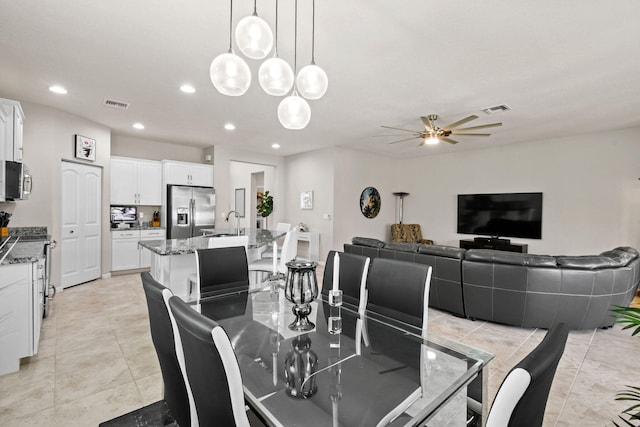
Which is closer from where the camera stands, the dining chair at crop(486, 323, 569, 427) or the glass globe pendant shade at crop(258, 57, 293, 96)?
the dining chair at crop(486, 323, 569, 427)

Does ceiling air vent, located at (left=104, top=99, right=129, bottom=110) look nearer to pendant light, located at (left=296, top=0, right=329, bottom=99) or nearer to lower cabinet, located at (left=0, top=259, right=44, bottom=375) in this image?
lower cabinet, located at (left=0, top=259, right=44, bottom=375)

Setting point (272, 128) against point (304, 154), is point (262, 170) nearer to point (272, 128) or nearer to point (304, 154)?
point (304, 154)

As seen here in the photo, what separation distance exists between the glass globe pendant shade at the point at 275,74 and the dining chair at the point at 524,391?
163cm

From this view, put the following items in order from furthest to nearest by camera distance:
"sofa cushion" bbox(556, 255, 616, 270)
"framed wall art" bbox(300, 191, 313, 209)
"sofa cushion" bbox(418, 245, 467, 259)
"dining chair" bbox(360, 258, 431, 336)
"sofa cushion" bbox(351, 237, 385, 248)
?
"framed wall art" bbox(300, 191, 313, 209) < "sofa cushion" bbox(351, 237, 385, 248) < "sofa cushion" bbox(418, 245, 467, 259) < "sofa cushion" bbox(556, 255, 616, 270) < "dining chair" bbox(360, 258, 431, 336)

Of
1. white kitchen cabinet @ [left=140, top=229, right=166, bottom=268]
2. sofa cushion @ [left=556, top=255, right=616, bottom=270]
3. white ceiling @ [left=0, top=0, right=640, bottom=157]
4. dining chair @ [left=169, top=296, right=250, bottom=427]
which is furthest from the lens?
white kitchen cabinet @ [left=140, top=229, right=166, bottom=268]

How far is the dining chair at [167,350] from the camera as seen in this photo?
118 cm

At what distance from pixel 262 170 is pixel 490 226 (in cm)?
627

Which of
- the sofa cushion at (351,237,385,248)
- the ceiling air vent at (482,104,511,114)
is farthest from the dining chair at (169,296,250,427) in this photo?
the ceiling air vent at (482,104,511,114)

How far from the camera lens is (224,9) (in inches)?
85.6

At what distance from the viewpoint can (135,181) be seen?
5766mm

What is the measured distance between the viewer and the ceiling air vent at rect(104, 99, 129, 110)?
3990 mm

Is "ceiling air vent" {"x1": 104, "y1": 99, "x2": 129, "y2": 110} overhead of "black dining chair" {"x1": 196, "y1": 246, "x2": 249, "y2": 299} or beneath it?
overhead

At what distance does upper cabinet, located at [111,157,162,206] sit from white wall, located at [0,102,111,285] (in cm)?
94

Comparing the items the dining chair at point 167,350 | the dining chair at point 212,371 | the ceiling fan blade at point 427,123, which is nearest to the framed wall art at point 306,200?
the ceiling fan blade at point 427,123
